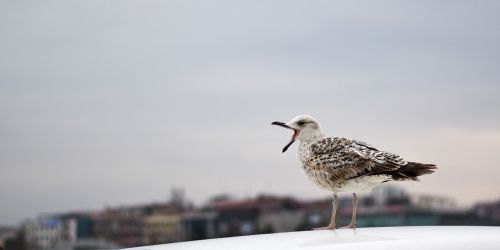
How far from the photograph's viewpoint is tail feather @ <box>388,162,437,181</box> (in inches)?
123

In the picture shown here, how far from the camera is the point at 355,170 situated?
10.7 feet

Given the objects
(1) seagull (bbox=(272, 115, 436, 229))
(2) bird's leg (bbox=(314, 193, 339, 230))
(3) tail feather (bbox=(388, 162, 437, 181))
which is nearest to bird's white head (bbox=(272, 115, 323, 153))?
(1) seagull (bbox=(272, 115, 436, 229))

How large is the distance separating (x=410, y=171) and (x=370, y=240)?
0.80m

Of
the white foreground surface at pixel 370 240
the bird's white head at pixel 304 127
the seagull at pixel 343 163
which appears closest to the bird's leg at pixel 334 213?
the seagull at pixel 343 163

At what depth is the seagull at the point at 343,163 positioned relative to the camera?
3.17 metres

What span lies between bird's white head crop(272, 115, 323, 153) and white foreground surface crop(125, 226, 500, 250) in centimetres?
70

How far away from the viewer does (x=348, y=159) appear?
3.29m

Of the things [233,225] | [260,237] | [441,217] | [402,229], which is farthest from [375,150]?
[441,217]

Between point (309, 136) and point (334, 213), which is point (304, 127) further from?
point (334, 213)

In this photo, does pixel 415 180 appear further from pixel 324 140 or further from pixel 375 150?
pixel 324 140

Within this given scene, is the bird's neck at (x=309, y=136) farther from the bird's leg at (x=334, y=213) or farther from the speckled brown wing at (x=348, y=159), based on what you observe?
the bird's leg at (x=334, y=213)

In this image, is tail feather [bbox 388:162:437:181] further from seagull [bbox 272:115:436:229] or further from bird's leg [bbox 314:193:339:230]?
bird's leg [bbox 314:193:339:230]

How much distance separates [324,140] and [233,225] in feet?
132

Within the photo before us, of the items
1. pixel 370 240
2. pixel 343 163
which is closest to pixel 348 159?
pixel 343 163
